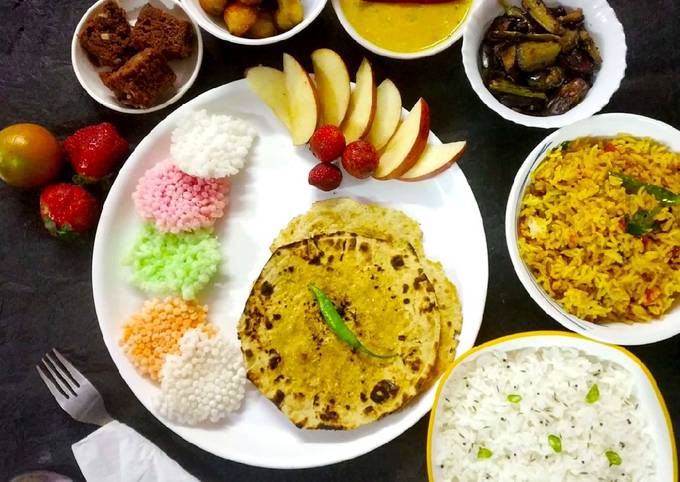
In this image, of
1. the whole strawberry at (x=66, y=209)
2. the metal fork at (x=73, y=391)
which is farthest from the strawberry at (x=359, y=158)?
the metal fork at (x=73, y=391)

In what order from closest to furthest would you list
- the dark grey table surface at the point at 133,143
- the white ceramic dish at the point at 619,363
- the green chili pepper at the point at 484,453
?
the white ceramic dish at the point at 619,363 → the green chili pepper at the point at 484,453 → the dark grey table surface at the point at 133,143

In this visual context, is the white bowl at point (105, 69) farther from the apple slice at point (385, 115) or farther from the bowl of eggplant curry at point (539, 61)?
the bowl of eggplant curry at point (539, 61)

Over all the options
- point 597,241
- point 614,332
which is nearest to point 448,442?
point 614,332

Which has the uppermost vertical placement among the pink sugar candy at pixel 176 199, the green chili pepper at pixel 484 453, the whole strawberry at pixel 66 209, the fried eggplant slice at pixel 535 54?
the fried eggplant slice at pixel 535 54

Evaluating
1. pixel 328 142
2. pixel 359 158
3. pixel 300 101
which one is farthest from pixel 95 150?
pixel 359 158

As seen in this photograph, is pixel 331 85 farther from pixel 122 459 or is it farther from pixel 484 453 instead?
pixel 122 459

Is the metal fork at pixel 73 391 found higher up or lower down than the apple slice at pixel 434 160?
lower down

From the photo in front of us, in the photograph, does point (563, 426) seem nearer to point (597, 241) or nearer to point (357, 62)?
point (597, 241)
